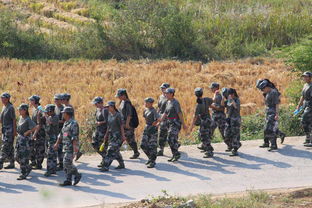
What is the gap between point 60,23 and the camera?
34406 millimetres

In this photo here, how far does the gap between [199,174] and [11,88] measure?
12982mm

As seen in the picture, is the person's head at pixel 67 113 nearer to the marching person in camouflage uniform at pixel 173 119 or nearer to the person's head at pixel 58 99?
the person's head at pixel 58 99

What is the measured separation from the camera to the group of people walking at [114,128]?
41.5 feet

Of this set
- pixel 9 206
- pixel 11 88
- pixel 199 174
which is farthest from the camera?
pixel 11 88

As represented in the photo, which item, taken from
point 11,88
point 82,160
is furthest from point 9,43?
point 82,160

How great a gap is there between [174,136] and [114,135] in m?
1.36

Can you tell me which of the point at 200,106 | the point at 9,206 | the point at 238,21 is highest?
the point at 238,21

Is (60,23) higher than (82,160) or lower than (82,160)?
higher

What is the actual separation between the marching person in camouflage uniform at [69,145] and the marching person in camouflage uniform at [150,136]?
6.26ft

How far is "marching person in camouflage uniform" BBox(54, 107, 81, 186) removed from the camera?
39.6 ft

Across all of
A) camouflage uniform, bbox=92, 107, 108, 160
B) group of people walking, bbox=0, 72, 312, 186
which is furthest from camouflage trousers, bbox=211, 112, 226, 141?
camouflage uniform, bbox=92, 107, 108, 160

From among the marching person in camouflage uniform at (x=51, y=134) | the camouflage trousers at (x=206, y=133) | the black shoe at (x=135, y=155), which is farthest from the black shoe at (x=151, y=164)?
the marching person in camouflage uniform at (x=51, y=134)

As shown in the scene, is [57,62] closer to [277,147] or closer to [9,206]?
[277,147]

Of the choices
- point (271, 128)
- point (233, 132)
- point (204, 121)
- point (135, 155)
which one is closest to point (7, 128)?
point (135, 155)
